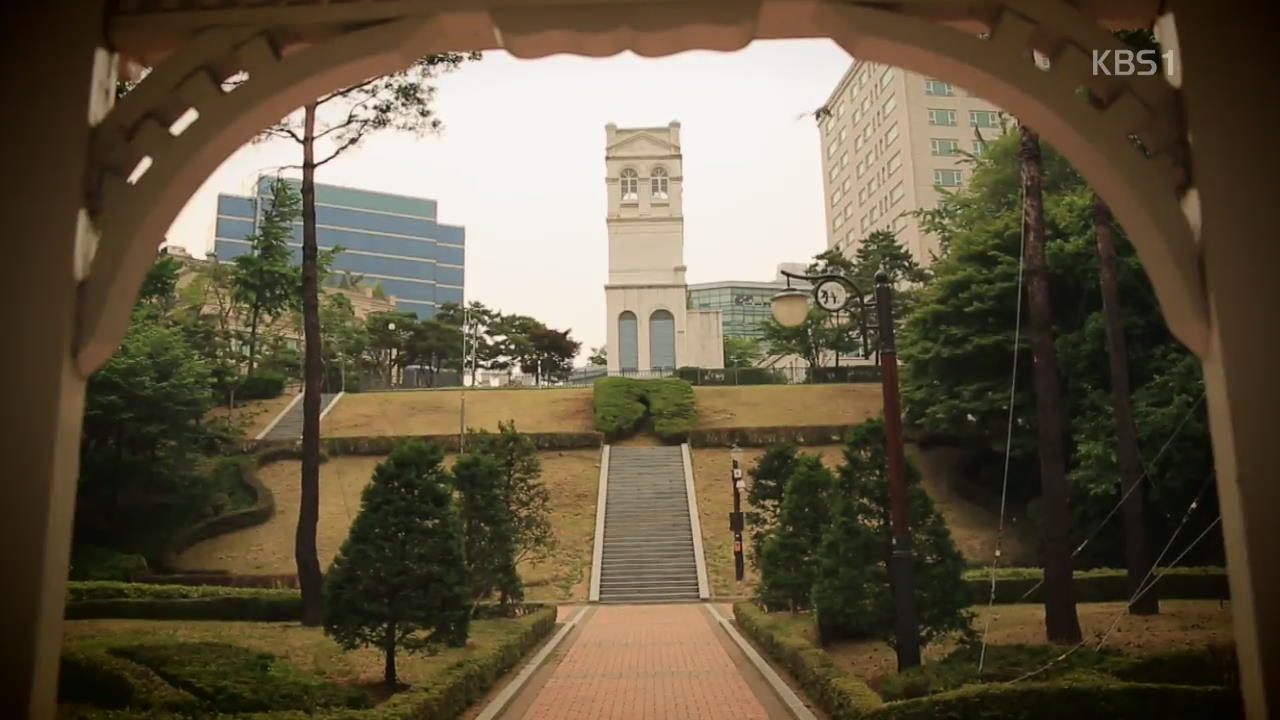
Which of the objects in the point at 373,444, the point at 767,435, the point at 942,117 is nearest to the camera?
the point at 373,444

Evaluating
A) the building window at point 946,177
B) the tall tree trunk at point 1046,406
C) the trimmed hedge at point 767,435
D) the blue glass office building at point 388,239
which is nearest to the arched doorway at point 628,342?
the trimmed hedge at point 767,435

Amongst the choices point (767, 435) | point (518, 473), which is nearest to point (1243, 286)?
point (518, 473)

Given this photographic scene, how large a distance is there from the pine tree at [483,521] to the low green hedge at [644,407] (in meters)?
16.9

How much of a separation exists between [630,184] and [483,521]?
106 ft

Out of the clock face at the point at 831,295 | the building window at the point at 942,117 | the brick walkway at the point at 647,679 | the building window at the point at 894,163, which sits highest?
the building window at the point at 942,117

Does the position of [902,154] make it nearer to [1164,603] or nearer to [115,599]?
[1164,603]

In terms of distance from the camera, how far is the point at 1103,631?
11.1 metres

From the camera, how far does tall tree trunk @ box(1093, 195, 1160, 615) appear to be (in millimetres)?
13086

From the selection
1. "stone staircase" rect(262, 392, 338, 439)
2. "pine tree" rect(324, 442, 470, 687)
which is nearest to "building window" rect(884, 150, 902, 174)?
"stone staircase" rect(262, 392, 338, 439)

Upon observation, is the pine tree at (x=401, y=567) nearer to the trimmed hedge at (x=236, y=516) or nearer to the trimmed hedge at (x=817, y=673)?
the trimmed hedge at (x=817, y=673)

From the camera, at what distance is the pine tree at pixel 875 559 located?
9.20m

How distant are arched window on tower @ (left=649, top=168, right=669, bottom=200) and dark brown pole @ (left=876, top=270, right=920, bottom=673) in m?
37.3

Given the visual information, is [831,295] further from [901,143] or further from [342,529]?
[901,143]

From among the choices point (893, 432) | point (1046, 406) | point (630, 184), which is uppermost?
point (630, 184)
